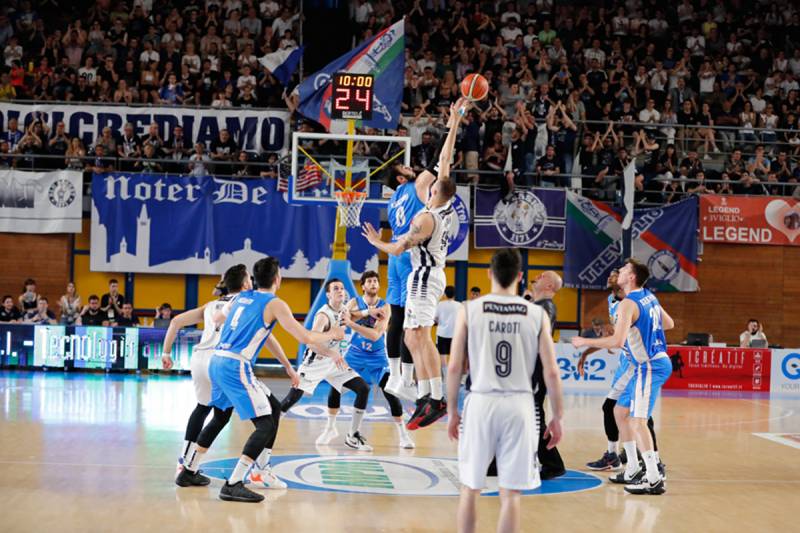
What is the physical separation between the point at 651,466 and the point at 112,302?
13.4 meters

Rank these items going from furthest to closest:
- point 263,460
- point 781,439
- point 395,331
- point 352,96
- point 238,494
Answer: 1. point 352,96
2. point 781,439
3. point 263,460
4. point 395,331
5. point 238,494

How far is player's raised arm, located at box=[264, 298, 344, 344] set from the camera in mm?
8281

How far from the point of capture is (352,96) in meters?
15.8

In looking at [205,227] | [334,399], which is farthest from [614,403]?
[205,227]

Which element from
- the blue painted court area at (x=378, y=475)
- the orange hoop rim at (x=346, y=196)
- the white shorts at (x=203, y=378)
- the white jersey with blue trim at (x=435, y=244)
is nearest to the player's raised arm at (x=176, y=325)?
the white shorts at (x=203, y=378)

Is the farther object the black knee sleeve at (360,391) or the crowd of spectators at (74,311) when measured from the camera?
the crowd of spectators at (74,311)

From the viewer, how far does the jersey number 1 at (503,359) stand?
19.9ft

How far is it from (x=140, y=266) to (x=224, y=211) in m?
2.19

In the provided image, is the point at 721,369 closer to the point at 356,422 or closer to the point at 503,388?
the point at 356,422

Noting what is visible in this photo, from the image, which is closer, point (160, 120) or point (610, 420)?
point (610, 420)

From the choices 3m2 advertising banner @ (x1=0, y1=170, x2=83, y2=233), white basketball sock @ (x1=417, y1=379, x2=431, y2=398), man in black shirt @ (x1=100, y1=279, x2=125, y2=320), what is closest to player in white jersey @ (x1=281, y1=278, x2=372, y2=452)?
white basketball sock @ (x1=417, y1=379, x2=431, y2=398)

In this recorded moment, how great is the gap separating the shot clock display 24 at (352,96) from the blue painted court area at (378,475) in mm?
6582

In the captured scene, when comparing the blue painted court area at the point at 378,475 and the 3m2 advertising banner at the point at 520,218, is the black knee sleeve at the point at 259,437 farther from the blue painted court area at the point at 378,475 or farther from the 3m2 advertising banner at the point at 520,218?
the 3m2 advertising banner at the point at 520,218

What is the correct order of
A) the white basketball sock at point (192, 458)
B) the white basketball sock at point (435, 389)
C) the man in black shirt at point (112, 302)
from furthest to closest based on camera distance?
1. the man in black shirt at point (112, 302)
2. the white basketball sock at point (192, 458)
3. the white basketball sock at point (435, 389)
